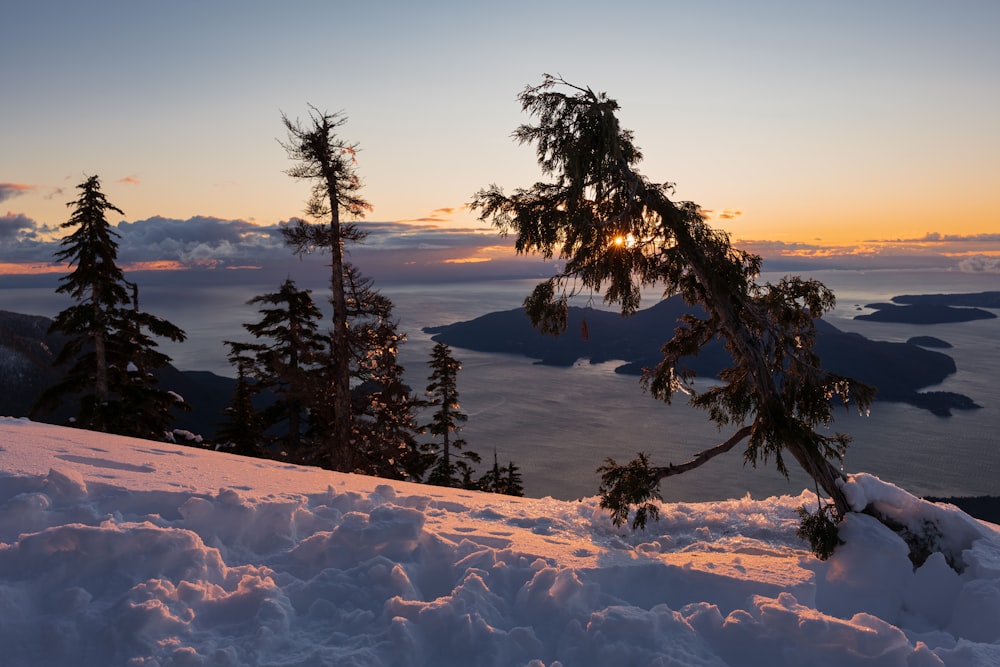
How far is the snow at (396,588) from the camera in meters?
4.17

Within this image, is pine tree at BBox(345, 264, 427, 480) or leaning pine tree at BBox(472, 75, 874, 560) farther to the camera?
pine tree at BBox(345, 264, 427, 480)

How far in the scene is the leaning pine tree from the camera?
339 inches

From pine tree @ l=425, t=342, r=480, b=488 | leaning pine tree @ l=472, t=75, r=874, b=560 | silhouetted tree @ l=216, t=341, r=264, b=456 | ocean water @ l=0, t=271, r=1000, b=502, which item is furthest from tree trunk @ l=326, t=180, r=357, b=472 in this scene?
ocean water @ l=0, t=271, r=1000, b=502

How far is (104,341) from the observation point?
2108cm

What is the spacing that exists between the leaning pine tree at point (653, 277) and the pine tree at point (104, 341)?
1886 cm

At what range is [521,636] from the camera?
443 cm

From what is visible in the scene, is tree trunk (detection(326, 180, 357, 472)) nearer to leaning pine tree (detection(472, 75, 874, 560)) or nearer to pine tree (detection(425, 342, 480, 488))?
leaning pine tree (detection(472, 75, 874, 560))

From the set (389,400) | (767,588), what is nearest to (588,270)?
(767,588)

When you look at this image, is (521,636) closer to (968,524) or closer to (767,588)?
(767,588)

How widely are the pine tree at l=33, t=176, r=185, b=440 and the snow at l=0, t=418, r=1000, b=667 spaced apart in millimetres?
15340

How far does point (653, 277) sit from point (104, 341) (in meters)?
21.6

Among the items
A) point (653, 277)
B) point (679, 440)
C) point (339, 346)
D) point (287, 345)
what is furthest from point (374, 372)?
point (679, 440)

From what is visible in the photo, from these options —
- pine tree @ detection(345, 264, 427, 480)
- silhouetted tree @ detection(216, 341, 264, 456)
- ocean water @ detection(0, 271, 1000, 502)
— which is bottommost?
ocean water @ detection(0, 271, 1000, 502)

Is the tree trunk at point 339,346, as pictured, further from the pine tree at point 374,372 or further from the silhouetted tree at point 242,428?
the silhouetted tree at point 242,428
